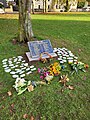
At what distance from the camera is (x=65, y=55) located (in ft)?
17.3

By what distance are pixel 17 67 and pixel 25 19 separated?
202 cm

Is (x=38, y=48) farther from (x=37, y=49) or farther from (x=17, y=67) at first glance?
(x=17, y=67)

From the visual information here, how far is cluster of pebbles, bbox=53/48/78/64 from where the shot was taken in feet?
16.2

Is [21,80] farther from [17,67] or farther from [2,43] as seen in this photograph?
[2,43]

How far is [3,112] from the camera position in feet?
10.6

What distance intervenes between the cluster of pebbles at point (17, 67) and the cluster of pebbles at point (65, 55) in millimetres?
1005

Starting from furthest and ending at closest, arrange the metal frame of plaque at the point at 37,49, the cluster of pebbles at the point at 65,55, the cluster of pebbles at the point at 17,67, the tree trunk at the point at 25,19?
the tree trunk at the point at 25,19
the cluster of pebbles at the point at 65,55
the metal frame of plaque at the point at 37,49
the cluster of pebbles at the point at 17,67

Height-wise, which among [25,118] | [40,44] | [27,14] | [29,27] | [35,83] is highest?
[27,14]

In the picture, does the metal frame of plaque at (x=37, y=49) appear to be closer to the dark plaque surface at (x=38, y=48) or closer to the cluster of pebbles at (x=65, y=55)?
the dark plaque surface at (x=38, y=48)

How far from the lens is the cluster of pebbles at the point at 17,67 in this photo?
4.34 metres

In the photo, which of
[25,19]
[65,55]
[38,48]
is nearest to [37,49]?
[38,48]

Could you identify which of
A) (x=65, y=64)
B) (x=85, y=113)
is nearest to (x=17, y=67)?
(x=65, y=64)

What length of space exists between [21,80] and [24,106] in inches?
26.9

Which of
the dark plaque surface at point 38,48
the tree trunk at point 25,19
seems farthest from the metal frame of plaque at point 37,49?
the tree trunk at point 25,19
